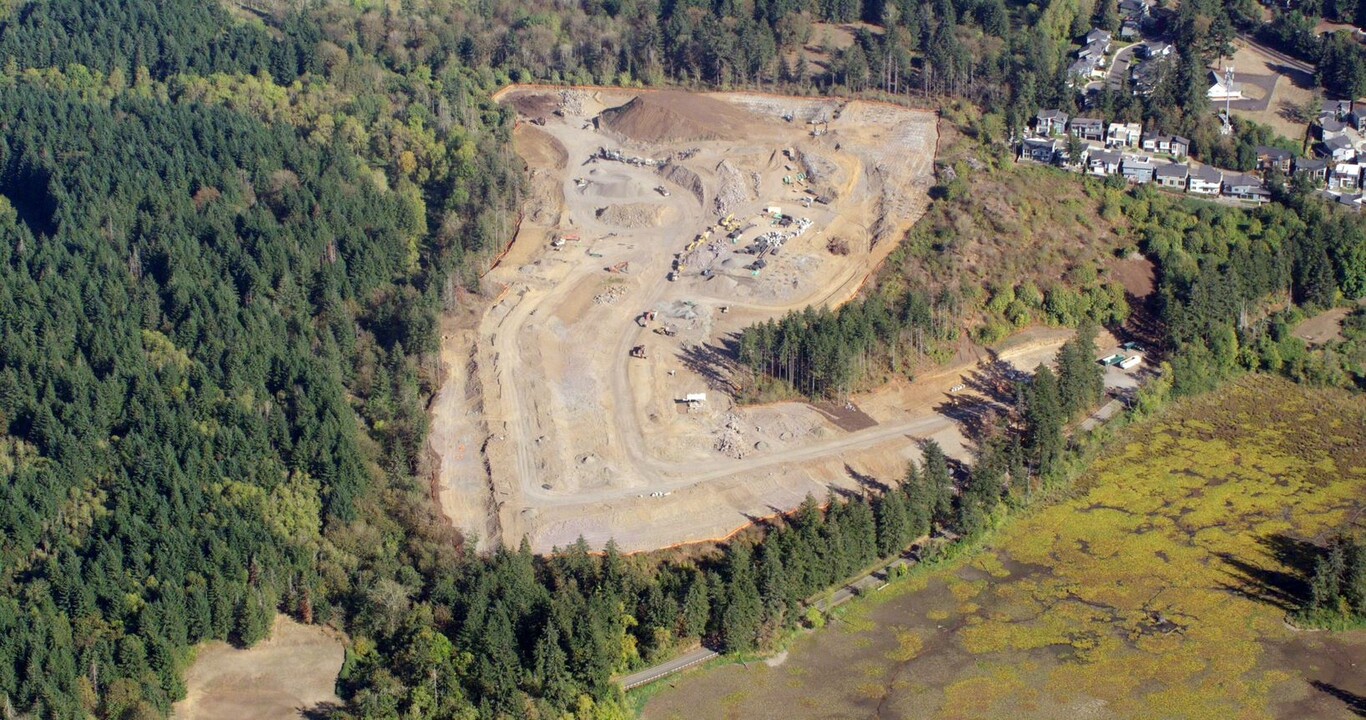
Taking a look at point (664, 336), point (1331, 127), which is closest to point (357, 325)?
point (664, 336)

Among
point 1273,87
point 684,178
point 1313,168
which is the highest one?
point 1273,87

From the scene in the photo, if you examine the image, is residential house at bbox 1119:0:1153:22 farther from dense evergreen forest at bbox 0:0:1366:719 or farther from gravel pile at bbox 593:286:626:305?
gravel pile at bbox 593:286:626:305

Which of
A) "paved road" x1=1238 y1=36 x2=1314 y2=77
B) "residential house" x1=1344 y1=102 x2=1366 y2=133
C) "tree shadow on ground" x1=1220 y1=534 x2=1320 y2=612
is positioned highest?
"paved road" x1=1238 y1=36 x2=1314 y2=77

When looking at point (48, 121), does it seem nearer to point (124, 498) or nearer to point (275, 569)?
point (124, 498)

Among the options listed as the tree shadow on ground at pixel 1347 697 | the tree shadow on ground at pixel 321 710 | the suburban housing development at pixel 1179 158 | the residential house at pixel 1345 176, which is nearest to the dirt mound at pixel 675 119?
the suburban housing development at pixel 1179 158

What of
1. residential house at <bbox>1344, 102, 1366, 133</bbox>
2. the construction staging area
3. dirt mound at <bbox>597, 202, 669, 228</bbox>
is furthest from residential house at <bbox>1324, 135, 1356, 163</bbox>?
dirt mound at <bbox>597, 202, 669, 228</bbox>

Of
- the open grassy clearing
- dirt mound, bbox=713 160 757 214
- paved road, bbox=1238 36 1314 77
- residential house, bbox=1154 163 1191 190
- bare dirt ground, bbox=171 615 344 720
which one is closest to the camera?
bare dirt ground, bbox=171 615 344 720

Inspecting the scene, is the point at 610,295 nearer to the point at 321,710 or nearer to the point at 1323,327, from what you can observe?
the point at 321,710
